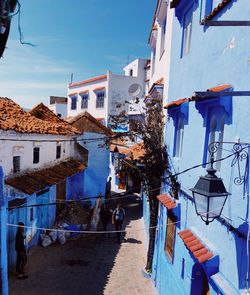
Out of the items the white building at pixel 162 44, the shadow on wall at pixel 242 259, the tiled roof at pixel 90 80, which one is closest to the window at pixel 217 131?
the shadow on wall at pixel 242 259

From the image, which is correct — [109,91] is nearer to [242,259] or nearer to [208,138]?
[208,138]

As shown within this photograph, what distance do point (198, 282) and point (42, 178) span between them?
28.5 feet

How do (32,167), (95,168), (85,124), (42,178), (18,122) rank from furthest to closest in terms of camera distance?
(95,168) < (85,124) < (32,167) < (42,178) < (18,122)

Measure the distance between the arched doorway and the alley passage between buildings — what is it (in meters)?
4.31

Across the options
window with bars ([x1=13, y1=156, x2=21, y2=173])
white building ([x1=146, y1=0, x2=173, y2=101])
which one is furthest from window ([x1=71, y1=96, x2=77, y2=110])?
window with bars ([x1=13, y1=156, x2=21, y2=173])

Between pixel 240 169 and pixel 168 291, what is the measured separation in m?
5.43

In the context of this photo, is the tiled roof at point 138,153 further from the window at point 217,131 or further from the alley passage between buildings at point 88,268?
the window at point 217,131

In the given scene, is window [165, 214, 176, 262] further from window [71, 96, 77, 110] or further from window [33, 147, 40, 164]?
window [71, 96, 77, 110]

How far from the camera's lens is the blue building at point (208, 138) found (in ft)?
15.1

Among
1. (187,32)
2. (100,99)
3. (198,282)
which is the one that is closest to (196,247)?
(198,282)

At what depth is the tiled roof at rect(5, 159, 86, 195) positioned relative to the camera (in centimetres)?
1166

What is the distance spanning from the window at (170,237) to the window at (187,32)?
14.5ft

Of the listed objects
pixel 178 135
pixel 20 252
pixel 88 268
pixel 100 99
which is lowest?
pixel 88 268

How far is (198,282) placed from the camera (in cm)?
673
